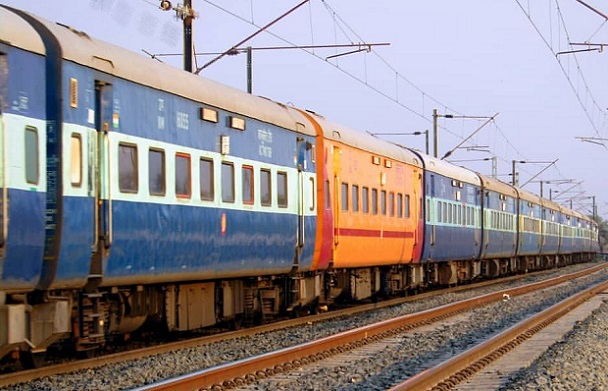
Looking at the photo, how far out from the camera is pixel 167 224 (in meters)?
12.2

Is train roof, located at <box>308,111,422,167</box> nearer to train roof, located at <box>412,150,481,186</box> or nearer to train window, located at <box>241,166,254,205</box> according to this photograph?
train roof, located at <box>412,150,481,186</box>

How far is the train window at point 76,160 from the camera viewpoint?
10.0 metres

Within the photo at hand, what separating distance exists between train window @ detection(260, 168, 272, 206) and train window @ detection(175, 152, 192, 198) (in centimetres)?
257

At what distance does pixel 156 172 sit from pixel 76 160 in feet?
6.39

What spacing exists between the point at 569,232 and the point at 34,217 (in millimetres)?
58936

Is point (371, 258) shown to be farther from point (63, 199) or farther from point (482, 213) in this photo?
point (482, 213)

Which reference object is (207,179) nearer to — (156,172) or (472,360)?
(156,172)

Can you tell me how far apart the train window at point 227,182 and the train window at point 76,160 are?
388 cm

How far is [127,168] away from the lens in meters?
11.3

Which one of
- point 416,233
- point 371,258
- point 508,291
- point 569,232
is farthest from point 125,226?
point 569,232

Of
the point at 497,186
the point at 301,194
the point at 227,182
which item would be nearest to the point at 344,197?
the point at 301,194

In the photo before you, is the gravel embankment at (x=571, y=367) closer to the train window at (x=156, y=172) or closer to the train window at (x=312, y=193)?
the train window at (x=156, y=172)

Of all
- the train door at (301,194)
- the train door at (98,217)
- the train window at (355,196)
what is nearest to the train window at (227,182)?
the train door at (301,194)

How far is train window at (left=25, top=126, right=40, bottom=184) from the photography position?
9.32 metres
